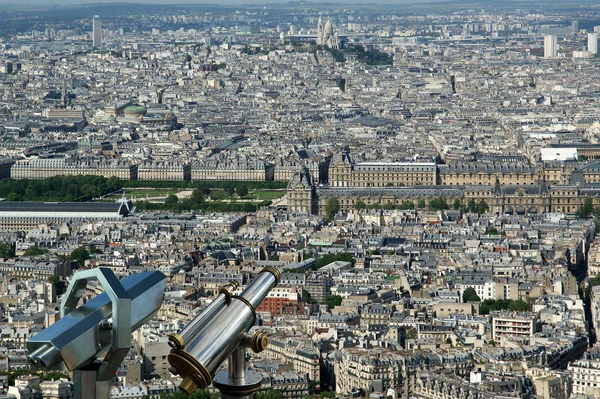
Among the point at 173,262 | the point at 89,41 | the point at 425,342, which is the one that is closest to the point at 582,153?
the point at 173,262

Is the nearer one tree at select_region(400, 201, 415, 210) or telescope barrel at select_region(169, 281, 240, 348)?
telescope barrel at select_region(169, 281, 240, 348)

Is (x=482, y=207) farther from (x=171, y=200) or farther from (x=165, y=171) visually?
(x=165, y=171)

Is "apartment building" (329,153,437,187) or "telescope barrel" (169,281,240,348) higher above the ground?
"telescope barrel" (169,281,240,348)

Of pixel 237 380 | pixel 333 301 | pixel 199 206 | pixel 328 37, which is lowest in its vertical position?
pixel 333 301

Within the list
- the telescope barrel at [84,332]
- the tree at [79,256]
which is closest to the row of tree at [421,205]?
the tree at [79,256]

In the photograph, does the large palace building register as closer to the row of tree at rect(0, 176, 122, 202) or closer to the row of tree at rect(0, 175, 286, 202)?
the row of tree at rect(0, 175, 286, 202)

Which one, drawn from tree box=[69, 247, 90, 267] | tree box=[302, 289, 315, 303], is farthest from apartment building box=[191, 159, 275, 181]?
tree box=[302, 289, 315, 303]

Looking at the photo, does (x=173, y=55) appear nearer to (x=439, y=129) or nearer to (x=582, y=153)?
(x=439, y=129)

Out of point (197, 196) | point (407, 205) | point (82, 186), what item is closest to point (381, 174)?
point (407, 205)
